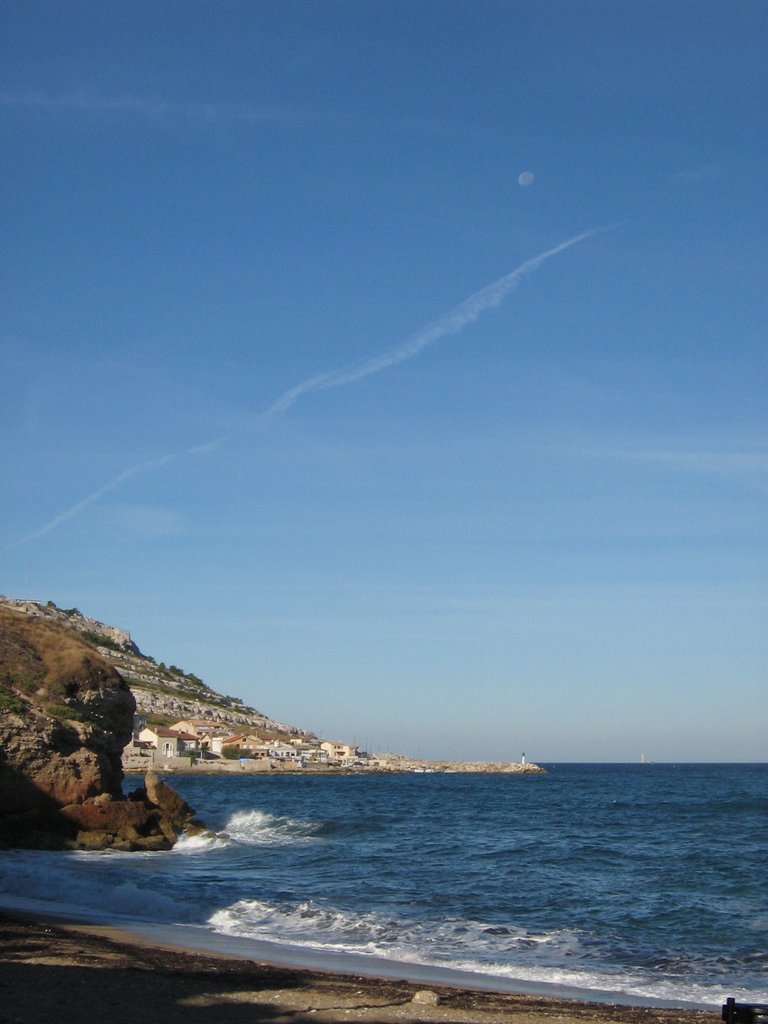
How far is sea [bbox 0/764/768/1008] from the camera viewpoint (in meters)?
16.8

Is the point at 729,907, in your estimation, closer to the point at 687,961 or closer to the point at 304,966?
the point at 687,961

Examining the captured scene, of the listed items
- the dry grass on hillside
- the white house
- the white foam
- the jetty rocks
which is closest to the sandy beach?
the jetty rocks

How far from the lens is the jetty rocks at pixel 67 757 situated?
111 ft

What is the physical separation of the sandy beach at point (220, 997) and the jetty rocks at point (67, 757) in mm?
19679

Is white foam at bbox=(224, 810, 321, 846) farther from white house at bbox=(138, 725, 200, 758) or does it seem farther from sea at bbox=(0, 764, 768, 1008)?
white house at bbox=(138, 725, 200, 758)

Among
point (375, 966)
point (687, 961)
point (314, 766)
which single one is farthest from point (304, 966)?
point (314, 766)

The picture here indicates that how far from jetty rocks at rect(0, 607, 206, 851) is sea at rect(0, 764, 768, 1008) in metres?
2.10

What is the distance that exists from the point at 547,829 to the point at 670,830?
585 cm

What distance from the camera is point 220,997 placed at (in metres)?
12.0

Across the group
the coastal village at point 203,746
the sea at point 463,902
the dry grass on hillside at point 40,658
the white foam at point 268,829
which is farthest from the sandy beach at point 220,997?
the coastal village at point 203,746

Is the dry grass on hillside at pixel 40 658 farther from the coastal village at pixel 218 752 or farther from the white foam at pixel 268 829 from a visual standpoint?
the coastal village at pixel 218 752

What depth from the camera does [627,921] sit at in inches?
854

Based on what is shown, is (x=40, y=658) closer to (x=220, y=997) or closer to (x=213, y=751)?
(x=220, y=997)

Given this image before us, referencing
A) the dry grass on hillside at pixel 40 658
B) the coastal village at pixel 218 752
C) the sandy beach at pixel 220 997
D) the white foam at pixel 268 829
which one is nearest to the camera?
the sandy beach at pixel 220 997
